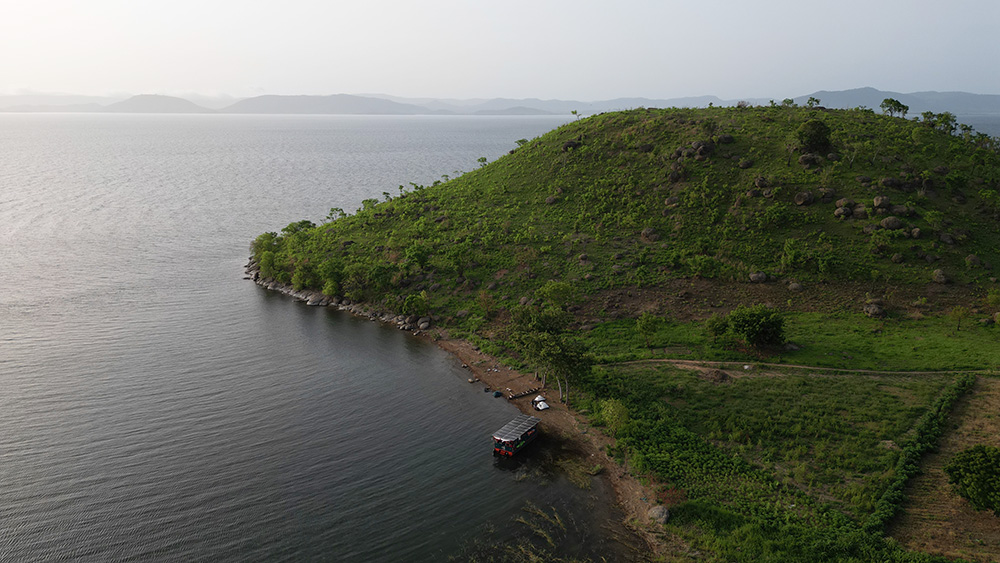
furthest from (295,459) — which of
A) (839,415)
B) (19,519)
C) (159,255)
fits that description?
(159,255)

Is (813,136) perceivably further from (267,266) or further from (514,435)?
(267,266)

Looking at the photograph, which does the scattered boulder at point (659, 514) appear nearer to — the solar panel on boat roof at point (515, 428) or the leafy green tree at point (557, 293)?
the solar panel on boat roof at point (515, 428)

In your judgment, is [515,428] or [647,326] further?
[647,326]

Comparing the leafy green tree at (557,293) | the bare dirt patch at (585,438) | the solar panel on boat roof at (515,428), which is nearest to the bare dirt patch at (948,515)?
the bare dirt patch at (585,438)

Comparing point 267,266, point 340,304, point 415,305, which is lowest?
point 340,304

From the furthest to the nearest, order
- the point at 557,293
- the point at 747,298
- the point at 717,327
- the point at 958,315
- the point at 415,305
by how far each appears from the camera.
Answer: the point at 415,305 < the point at 747,298 < the point at 557,293 < the point at 958,315 < the point at 717,327

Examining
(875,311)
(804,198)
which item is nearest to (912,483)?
(875,311)
